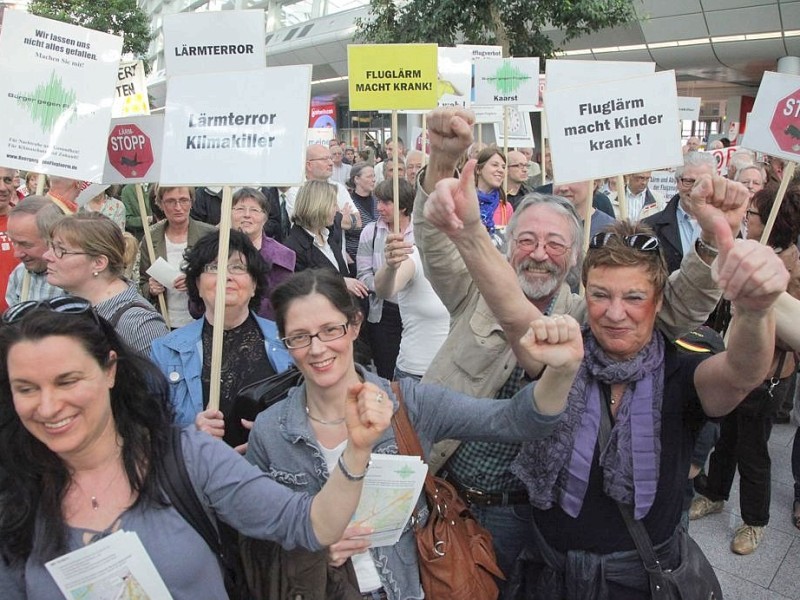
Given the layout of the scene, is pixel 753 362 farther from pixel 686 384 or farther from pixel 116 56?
pixel 116 56

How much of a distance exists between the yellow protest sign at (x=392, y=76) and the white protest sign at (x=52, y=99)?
1.46 m

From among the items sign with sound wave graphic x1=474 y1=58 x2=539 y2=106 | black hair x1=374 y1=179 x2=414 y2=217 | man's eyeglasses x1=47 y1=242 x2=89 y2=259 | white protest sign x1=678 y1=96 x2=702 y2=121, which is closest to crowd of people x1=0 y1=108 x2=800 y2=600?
man's eyeglasses x1=47 y1=242 x2=89 y2=259

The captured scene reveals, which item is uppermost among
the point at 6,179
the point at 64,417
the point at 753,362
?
the point at 6,179

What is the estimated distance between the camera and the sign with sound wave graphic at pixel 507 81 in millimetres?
6879

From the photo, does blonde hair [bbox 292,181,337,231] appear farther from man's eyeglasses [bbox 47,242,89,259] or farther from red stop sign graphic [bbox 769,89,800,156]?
red stop sign graphic [bbox 769,89,800,156]

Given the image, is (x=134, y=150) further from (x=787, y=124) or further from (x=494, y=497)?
(x=787, y=124)

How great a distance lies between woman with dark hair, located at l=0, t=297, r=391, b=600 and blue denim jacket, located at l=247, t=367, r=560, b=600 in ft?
0.66

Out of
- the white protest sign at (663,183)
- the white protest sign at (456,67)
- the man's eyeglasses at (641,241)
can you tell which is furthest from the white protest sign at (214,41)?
the white protest sign at (663,183)

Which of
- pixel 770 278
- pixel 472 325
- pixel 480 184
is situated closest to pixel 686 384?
pixel 770 278

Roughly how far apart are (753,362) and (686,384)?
27cm

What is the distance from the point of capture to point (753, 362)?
1.62 meters

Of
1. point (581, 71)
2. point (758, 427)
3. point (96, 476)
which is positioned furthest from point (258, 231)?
point (758, 427)

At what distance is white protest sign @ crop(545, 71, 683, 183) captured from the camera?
111 inches

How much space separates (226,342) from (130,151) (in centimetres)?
207
